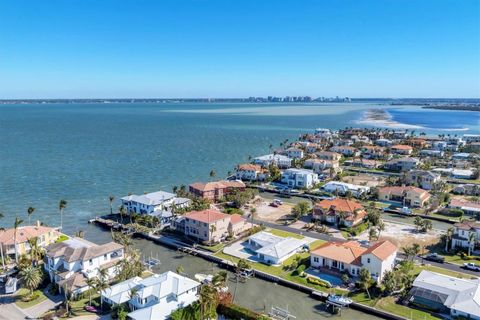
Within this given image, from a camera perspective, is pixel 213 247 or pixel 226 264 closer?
pixel 226 264

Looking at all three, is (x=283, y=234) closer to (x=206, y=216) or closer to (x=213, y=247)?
(x=213, y=247)

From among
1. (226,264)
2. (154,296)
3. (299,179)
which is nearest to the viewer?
(154,296)

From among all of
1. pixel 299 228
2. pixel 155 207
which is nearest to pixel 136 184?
pixel 155 207

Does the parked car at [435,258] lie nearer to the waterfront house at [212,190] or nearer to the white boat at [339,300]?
the white boat at [339,300]

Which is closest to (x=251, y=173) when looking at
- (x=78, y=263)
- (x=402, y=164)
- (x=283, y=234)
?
(x=283, y=234)

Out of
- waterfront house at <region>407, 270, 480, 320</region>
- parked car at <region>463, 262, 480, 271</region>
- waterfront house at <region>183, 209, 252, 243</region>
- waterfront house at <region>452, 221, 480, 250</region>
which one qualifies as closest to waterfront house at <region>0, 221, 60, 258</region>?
waterfront house at <region>183, 209, 252, 243</region>

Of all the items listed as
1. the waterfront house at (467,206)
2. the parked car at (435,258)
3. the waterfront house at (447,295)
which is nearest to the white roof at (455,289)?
the waterfront house at (447,295)
